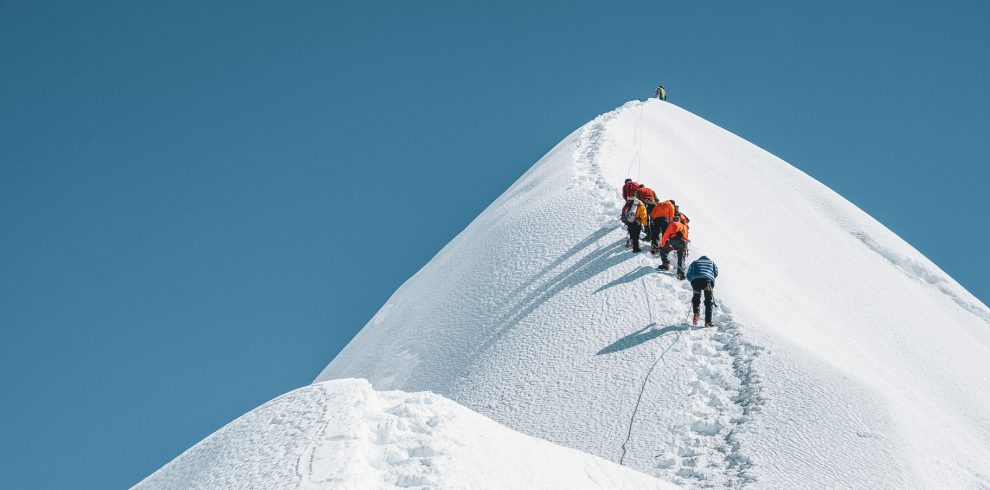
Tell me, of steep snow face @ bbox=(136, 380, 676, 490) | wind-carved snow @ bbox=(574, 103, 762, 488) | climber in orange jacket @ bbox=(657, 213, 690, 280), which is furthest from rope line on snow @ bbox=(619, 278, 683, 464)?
steep snow face @ bbox=(136, 380, 676, 490)

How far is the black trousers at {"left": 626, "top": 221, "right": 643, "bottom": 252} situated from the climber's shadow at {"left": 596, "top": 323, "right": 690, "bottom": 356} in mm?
2774

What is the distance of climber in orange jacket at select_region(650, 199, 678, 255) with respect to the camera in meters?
14.9

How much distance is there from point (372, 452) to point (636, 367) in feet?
17.1

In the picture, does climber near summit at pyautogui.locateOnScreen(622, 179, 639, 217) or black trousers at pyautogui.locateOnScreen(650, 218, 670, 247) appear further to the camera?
climber near summit at pyautogui.locateOnScreen(622, 179, 639, 217)

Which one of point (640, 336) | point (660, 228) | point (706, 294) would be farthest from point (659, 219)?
point (640, 336)

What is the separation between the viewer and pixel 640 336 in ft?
41.9

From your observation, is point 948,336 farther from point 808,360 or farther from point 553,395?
point 553,395

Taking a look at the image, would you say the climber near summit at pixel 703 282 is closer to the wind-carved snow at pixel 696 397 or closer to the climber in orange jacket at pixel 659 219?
the wind-carved snow at pixel 696 397

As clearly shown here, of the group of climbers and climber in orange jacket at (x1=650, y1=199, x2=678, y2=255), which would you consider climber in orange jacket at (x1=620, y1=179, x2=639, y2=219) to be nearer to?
the group of climbers

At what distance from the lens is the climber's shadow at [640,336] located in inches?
496

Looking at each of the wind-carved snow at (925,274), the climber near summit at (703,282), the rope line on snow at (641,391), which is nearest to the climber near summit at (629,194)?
the rope line on snow at (641,391)

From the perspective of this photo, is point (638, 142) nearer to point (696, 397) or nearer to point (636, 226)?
point (636, 226)

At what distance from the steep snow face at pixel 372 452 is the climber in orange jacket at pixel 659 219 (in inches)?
267

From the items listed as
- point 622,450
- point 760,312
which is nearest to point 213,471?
point 622,450
